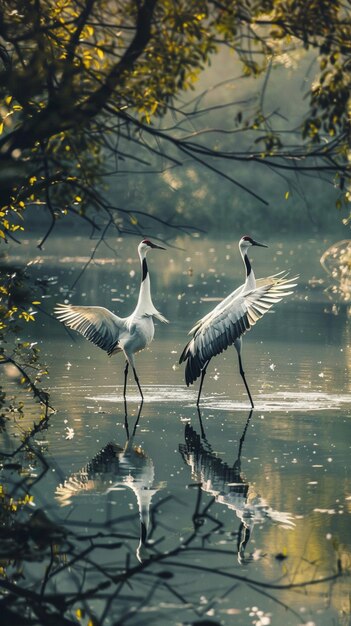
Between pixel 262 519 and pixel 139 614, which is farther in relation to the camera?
pixel 262 519

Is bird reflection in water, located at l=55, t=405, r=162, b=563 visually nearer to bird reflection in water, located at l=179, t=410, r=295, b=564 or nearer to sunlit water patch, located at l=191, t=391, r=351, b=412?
bird reflection in water, located at l=179, t=410, r=295, b=564

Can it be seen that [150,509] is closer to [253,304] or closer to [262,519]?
[262,519]

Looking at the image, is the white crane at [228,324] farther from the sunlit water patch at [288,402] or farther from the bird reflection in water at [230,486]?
the bird reflection in water at [230,486]

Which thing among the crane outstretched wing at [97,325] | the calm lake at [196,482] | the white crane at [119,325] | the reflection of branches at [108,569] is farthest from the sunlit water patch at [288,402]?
the reflection of branches at [108,569]

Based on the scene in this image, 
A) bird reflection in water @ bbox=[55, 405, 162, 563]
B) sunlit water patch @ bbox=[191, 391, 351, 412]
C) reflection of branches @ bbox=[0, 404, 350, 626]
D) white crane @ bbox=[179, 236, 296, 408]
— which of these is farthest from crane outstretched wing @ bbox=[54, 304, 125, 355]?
reflection of branches @ bbox=[0, 404, 350, 626]

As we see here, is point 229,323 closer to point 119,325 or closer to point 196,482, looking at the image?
point 119,325

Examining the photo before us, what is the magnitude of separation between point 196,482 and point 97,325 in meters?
4.64

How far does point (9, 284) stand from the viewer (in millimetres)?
10992

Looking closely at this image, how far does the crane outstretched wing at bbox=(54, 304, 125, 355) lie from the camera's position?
14445 millimetres

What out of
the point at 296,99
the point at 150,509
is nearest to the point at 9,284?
the point at 150,509

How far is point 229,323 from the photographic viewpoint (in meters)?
13.6

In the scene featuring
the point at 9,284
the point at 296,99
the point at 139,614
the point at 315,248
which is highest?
the point at 296,99

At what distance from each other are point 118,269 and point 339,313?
13782 millimetres

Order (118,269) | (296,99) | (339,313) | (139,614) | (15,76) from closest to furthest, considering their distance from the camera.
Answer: (15,76), (139,614), (339,313), (118,269), (296,99)
